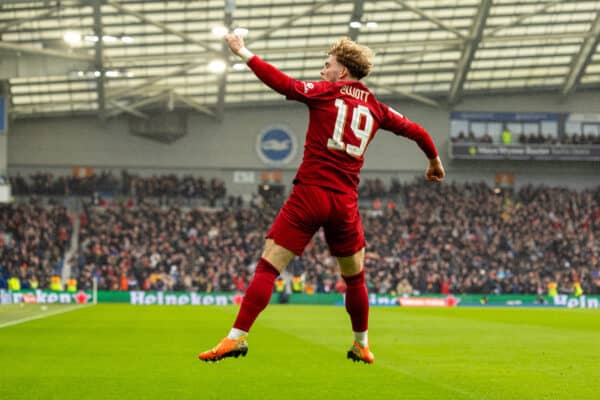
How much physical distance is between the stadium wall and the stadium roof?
1128 millimetres

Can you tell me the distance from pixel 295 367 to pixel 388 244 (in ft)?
132

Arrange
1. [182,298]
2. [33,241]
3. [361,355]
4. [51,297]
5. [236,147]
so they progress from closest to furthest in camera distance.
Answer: [361,355] → [51,297] → [182,298] → [33,241] → [236,147]

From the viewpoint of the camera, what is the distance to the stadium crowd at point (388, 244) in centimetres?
4425

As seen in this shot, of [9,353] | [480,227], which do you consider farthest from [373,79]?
[9,353]

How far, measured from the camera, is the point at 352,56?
7285mm

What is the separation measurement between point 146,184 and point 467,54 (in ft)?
70.0

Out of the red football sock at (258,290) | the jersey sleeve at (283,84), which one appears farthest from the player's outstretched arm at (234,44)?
the red football sock at (258,290)

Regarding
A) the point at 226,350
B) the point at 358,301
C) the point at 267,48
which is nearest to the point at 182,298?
the point at 267,48

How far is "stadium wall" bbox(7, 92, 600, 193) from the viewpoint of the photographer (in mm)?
56656

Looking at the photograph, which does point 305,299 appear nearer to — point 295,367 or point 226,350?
point 295,367

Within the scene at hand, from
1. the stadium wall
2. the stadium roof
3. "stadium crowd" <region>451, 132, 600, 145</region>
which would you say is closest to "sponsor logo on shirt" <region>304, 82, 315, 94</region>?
the stadium roof

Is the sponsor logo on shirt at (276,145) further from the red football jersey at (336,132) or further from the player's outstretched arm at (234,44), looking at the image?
the player's outstretched arm at (234,44)

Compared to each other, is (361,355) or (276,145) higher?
(276,145)

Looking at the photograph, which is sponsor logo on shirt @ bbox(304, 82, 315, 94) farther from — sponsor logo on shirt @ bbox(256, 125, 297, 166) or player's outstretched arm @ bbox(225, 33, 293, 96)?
sponsor logo on shirt @ bbox(256, 125, 297, 166)
